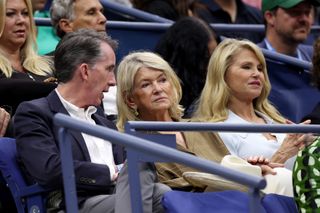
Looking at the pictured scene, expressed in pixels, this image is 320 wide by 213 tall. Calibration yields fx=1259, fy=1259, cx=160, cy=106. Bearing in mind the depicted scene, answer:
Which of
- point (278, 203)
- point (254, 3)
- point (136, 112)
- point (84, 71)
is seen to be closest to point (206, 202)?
point (278, 203)

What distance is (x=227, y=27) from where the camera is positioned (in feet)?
33.8

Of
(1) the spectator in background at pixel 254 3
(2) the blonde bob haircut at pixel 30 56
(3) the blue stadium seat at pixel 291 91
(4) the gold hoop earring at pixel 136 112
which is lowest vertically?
(1) the spectator in background at pixel 254 3

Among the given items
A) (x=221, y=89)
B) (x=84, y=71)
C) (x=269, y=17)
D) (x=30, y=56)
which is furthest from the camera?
(x=269, y=17)

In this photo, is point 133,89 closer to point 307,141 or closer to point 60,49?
point 60,49

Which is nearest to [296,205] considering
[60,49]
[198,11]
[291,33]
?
[60,49]

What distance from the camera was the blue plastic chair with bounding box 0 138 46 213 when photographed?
6660mm

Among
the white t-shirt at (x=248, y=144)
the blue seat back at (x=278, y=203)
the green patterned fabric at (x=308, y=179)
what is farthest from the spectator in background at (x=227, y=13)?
the green patterned fabric at (x=308, y=179)

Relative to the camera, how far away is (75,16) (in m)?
9.21

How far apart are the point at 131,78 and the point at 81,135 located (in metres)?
0.72

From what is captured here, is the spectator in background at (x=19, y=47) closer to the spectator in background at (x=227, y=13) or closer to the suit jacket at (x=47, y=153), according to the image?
the suit jacket at (x=47, y=153)

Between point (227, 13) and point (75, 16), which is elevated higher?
point (75, 16)

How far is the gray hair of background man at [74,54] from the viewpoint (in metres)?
7.26

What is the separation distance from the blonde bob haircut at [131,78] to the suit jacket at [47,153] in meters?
0.59

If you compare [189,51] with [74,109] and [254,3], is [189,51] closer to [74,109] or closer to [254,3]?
[74,109]
